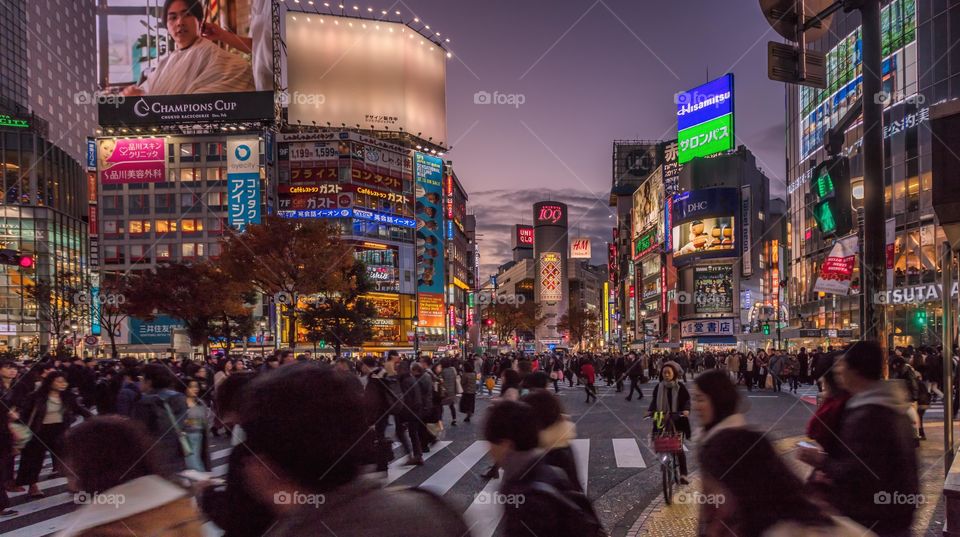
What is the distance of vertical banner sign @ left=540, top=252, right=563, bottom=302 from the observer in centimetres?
16823

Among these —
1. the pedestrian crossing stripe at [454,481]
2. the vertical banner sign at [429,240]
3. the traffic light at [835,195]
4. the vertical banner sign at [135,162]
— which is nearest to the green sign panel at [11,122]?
the vertical banner sign at [135,162]

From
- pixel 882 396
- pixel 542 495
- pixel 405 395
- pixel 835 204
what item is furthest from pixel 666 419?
pixel 542 495

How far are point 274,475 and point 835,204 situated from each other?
373 inches

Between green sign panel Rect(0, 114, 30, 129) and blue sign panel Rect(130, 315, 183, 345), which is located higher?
green sign panel Rect(0, 114, 30, 129)

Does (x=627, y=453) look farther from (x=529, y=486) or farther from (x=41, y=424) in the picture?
(x=529, y=486)

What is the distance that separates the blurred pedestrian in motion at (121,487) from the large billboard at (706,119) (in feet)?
223

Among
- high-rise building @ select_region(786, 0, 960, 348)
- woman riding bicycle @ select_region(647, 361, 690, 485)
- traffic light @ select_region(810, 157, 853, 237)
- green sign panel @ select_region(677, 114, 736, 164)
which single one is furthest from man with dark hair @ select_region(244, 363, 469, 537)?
Result: green sign panel @ select_region(677, 114, 736, 164)

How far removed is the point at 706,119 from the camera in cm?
6925

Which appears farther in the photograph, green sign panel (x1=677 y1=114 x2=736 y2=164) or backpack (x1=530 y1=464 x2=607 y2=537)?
green sign panel (x1=677 y1=114 x2=736 y2=164)

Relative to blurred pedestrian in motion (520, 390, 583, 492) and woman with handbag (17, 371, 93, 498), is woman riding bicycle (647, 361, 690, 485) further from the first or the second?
woman with handbag (17, 371, 93, 498)

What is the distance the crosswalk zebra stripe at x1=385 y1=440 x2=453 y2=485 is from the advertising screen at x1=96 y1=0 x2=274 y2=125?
6384cm

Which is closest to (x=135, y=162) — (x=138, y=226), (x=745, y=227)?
(x=138, y=226)

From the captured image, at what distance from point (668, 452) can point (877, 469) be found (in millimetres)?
5330

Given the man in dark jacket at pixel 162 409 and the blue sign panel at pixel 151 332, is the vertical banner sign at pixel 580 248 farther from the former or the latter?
the man in dark jacket at pixel 162 409
